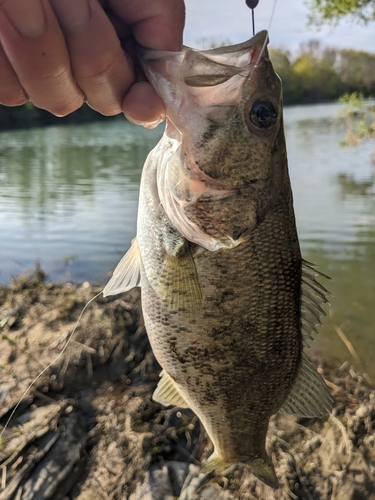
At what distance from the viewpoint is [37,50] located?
1.25 metres

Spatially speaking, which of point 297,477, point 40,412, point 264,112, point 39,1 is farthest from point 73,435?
point 39,1

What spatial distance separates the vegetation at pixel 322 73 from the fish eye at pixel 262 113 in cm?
4551

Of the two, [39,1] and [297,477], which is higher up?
[39,1]

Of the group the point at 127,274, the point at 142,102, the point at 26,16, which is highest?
the point at 26,16

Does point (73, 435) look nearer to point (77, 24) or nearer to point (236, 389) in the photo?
point (236, 389)

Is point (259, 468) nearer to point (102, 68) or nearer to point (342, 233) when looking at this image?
point (102, 68)

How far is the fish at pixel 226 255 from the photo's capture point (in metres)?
1.60

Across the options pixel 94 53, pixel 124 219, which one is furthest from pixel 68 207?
pixel 94 53

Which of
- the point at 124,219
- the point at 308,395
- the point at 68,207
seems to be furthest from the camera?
the point at 68,207

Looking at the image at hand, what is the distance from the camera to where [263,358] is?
78.0 inches

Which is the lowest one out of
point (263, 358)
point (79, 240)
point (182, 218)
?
point (79, 240)

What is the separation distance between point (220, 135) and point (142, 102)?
316 mm

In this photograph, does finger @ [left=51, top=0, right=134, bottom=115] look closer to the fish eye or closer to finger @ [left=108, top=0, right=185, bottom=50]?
finger @ [left=108, top=0, right=185, bottom=50]

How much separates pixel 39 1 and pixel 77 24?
140 mm
